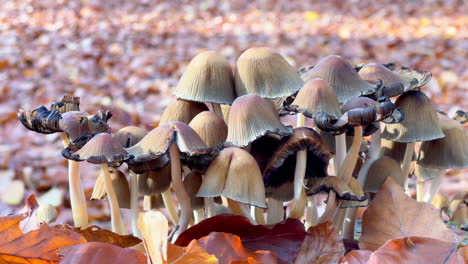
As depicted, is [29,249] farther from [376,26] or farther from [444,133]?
[376,26]

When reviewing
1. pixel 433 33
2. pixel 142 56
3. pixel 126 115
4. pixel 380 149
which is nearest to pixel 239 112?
pixel 380 149

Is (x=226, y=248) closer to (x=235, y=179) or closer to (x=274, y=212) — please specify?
(x=235, y=179)

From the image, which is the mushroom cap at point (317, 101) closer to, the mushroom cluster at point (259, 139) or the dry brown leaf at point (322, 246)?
the mushroom cluster at point (259, 139)

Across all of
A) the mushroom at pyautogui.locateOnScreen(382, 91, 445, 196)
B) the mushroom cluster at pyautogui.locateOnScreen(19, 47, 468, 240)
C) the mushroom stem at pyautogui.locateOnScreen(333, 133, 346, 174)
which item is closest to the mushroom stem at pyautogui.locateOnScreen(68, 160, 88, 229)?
the mushroom cluster at pyautogui.locateOnScreen(19, 47, 468, 240)

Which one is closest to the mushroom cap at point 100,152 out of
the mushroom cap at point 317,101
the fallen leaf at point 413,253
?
the mushroom cap at point 317,101

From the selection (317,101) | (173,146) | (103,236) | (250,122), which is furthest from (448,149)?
(103,236)

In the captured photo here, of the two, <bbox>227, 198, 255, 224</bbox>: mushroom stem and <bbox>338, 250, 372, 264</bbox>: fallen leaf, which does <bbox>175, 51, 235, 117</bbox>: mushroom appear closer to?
<bbox>227, 198, 255, 224</bbox>: mushroom stem
